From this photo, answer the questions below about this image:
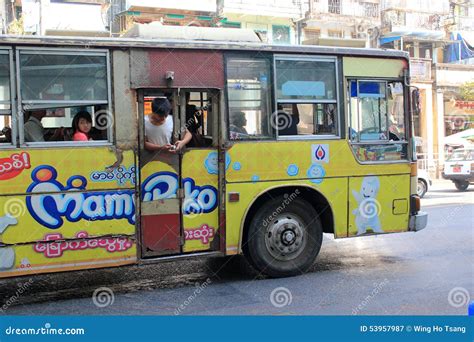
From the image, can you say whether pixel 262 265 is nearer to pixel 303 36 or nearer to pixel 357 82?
pixel 357 82

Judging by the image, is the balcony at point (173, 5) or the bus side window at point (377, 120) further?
the balcony at point (173, 5)

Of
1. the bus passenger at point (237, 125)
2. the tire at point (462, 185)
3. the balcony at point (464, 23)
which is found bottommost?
the tire at point (462, 185)

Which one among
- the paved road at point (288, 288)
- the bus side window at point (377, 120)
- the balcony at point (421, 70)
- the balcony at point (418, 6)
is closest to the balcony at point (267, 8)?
the balcony at point (418, 6)

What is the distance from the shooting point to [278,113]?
7191 mm

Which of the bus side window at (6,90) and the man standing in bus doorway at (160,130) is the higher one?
the bus side window at (6,90)

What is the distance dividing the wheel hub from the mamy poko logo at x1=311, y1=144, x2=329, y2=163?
0.78 meters

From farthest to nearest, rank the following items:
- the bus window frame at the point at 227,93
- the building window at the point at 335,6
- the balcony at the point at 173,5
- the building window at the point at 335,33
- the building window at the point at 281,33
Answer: the building window at the point at 335,33 < the building window at the point at 335,6 < the building window at the point at 281,33 < the balcony at the point at 173,5 < the bus window frame at the point at 227,93

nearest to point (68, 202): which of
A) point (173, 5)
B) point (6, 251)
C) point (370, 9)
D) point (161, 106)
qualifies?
point (6, 251)

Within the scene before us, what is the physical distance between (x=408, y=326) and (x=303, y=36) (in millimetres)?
28923

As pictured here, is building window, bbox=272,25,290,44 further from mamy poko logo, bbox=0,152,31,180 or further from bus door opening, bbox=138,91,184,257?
mamy poko logo, bbox=0,152,31,180

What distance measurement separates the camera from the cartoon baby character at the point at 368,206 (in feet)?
25.0

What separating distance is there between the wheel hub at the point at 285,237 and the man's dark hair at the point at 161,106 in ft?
6.35

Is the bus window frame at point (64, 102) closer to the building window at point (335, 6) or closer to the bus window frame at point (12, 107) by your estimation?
the bus window frame at point (12, 107)

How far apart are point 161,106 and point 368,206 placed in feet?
9.99
